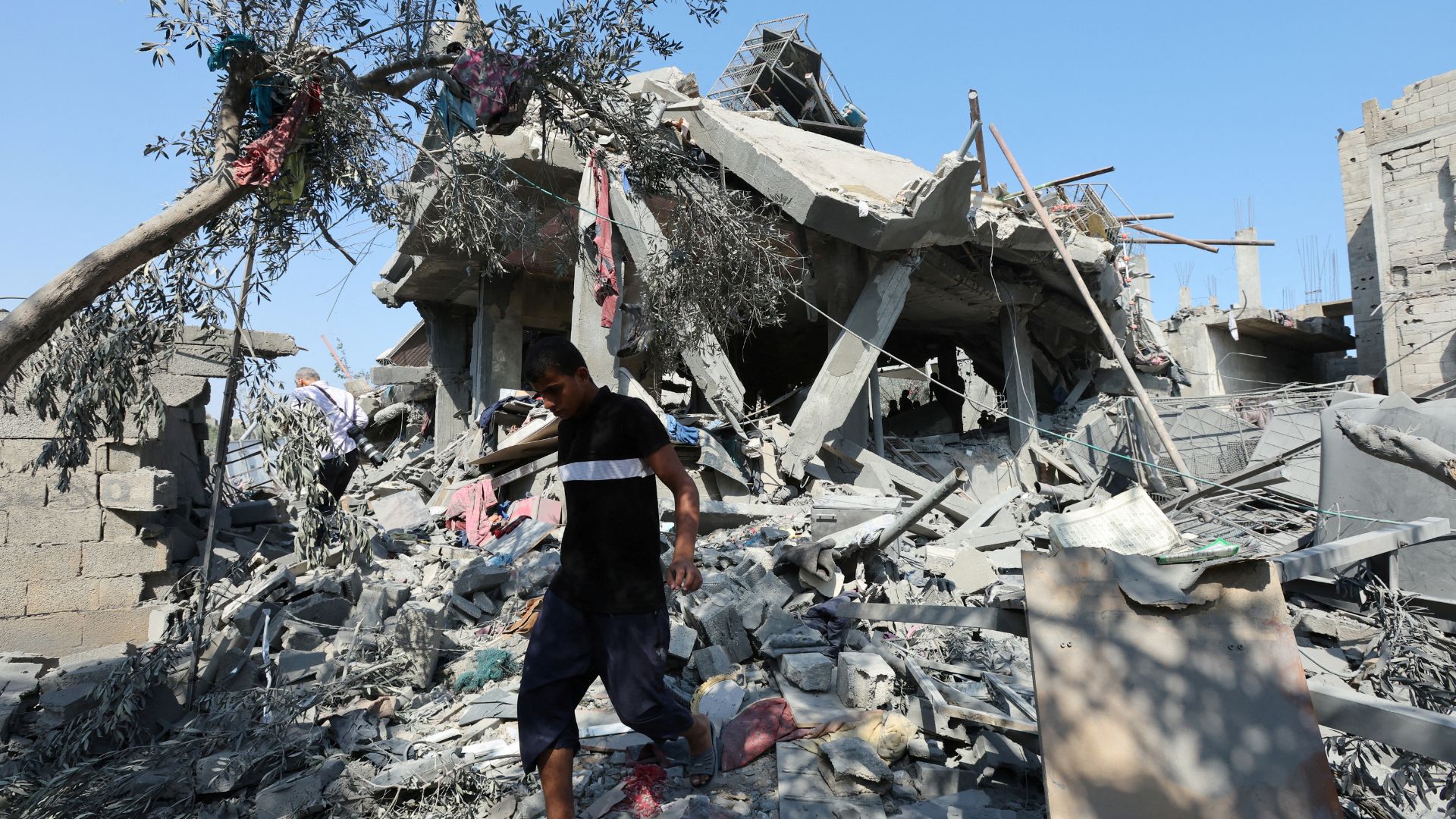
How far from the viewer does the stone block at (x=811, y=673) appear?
3.68 meters

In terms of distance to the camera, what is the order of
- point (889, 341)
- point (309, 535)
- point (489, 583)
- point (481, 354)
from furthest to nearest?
point (889, 341) < point (481, 354) < point (489, 583) < point (309, 535)

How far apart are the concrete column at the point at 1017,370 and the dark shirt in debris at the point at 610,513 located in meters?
11.1

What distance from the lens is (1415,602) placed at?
481 cm

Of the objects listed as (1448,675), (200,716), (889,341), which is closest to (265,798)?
(200,716)

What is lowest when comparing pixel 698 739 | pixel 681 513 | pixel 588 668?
pixel 698 739

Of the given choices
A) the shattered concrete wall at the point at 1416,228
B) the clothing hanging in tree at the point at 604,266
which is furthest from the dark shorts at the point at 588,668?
the shattered concrete wall at the point at 1416,228

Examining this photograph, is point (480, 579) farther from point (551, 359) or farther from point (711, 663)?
point (551, 359)

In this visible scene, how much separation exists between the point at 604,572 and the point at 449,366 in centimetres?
1285

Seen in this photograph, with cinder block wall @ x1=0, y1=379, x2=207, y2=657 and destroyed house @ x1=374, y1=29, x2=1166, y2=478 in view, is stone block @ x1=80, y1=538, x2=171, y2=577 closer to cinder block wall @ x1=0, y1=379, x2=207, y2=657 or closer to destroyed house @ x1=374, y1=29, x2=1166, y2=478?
cinder block wall @ x1=0, y1=379, x2=207, y2=657

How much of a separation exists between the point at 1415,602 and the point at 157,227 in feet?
23.4

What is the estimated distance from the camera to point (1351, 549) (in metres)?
2.90

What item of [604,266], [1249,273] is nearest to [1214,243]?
[604,266]

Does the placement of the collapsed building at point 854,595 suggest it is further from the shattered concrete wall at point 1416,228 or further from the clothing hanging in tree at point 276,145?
the shattered concrete wall at point 1416,228

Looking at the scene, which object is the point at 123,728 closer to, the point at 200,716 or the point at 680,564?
the point at 200,716
